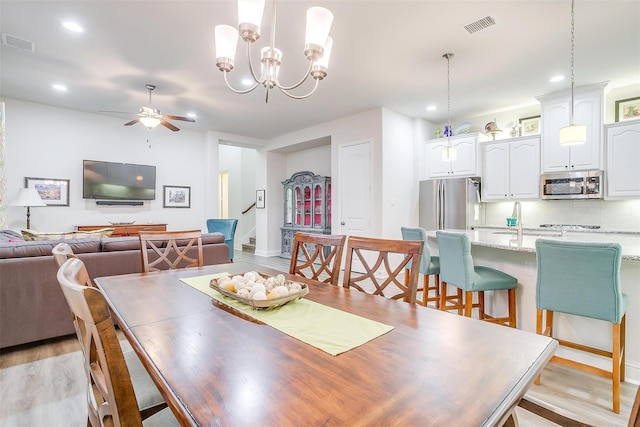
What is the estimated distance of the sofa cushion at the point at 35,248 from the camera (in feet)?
7.84

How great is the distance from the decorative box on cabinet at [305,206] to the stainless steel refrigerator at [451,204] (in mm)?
1960

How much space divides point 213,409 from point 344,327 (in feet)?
1.80

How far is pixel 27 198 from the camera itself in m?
4.45

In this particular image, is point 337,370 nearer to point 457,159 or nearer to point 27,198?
point 457,159

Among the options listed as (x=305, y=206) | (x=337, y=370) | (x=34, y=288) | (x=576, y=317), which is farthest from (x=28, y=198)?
(x=576, y=317)

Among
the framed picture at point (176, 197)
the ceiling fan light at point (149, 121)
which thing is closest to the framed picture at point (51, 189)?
the framed picture at point (176, 197)

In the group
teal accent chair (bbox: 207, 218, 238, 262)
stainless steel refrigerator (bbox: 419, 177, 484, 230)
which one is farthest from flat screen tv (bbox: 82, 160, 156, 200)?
stainless steel refrigerator (bbox: 419, 177, 484, 230)

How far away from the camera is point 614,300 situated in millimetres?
1728

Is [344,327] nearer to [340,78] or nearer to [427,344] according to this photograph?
[427,344]

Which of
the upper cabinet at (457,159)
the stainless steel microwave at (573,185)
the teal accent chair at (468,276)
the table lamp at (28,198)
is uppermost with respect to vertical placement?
the upper cabinet at (457,159)

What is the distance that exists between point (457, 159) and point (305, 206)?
3216mm

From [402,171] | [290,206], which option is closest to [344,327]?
[402,171]

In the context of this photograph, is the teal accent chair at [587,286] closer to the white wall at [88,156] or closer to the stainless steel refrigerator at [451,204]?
the stainless steel refrigerator at [451,204]

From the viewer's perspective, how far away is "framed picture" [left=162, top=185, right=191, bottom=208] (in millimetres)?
6203
